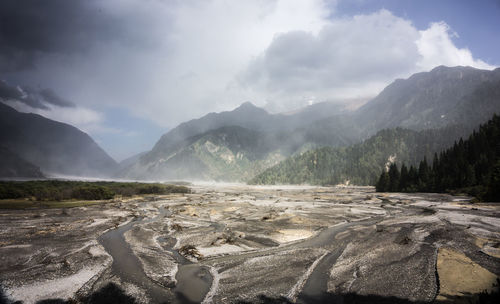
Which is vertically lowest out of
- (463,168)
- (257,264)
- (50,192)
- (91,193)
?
(91,193)

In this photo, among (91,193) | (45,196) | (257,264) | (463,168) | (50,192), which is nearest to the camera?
(257,264)

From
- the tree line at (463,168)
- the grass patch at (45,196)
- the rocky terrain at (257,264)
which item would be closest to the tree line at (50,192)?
the grass patch at (45,196)

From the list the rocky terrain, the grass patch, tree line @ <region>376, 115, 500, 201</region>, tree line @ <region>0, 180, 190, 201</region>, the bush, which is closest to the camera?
the rocky terrain

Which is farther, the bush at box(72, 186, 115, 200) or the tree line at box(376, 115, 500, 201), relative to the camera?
the bush at box(72, 186, 115, 200)

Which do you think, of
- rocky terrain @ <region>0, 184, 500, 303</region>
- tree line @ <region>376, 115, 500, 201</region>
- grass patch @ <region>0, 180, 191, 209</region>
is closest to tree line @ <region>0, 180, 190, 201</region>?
grass patch @ <region>0, 180, 191, 209</region>

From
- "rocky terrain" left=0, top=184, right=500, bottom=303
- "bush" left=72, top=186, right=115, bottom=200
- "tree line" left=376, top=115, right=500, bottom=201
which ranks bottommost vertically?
"bush" left=72, top=186, right=115, bottom=200

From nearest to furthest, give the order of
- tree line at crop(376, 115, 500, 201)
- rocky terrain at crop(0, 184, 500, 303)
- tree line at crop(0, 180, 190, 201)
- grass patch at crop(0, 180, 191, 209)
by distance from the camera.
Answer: rocky terrain at crop(0, 184, 500, 303) < grass patch at crop(0, 180, 191, 209) < tree line at crop(0, 180, 190, 201) < tree line at crop(376, 115, 500, 201)

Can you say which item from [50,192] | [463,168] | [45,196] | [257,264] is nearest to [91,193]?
[50,192]

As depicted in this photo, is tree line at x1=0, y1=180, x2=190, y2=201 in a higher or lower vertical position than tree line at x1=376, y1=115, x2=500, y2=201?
lower

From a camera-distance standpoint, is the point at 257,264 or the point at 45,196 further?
the point at 45,196

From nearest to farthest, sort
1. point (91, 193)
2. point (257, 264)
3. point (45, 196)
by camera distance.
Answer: point (257, 264) < point (45, 196) < point (91, 193)

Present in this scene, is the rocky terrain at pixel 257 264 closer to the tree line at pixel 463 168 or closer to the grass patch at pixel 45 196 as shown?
the grass patch at pixel 45 196

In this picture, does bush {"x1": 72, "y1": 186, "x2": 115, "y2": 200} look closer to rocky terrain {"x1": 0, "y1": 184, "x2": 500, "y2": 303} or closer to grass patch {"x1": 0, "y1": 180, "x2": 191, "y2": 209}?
grass patch {"x1": 0, "y1": 180, "x2": 191, "y2": 209}

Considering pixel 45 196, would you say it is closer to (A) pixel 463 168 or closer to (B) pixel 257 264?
(B) pixel 257 264
